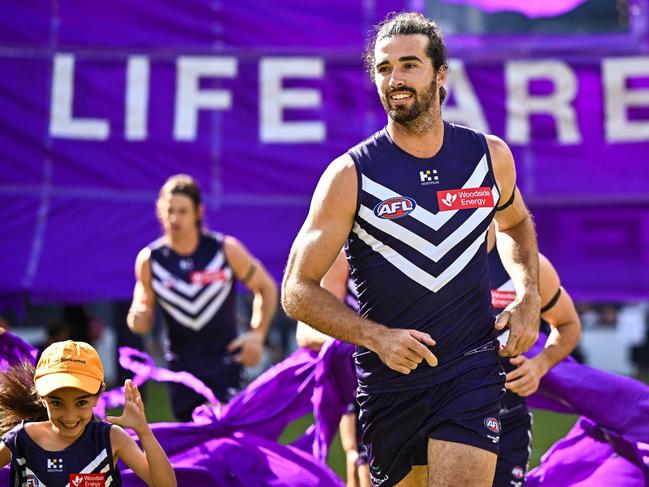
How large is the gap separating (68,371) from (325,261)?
45.5 inches

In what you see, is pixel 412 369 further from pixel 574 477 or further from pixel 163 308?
pixel 163 308

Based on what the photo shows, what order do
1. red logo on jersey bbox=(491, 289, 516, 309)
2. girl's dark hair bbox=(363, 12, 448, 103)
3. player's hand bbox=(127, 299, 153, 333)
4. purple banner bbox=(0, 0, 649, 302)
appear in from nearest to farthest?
girl's dark hair bbox=(363, 12, 448, 103) < red logo on jersey bbox=(491, 289, 516, 309) < player's hand bbox=(127, 299, 153, 333) < purple banner bbox=(0, 0, 649, 302)

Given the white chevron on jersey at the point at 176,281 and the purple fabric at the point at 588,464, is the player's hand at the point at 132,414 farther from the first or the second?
the white chevron on jersey at the point at 176,281

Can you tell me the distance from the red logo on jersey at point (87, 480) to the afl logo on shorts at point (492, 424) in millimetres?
1526

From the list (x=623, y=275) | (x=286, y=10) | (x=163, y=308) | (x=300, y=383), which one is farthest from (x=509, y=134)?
(x=300, y=383)

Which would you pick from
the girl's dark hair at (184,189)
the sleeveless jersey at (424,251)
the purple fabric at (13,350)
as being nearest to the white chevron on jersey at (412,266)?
the sleeveless jersey at (424,251)

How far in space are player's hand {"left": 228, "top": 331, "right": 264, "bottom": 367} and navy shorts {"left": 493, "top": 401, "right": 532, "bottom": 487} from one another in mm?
2496

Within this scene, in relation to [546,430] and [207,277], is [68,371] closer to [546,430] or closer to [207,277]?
[207,277]

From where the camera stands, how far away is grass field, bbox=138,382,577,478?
8.89 metres

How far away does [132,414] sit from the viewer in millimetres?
4293

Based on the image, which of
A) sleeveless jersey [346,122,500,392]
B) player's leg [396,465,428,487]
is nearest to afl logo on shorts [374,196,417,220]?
sleeveless jersey [346,122,500,392]

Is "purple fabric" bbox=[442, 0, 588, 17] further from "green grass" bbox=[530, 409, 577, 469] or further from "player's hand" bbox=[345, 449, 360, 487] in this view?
"player's hand" bbox=[345, 449, 360, 487]

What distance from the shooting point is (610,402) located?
17.0 ft

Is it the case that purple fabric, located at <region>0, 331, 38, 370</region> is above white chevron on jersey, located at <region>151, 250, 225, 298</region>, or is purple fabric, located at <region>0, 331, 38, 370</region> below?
below
